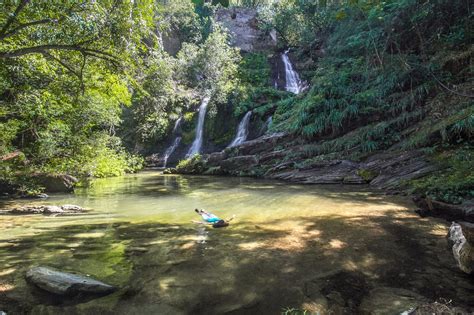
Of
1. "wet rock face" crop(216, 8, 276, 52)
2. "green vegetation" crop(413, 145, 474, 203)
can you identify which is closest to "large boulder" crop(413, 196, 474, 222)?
"green vegetation" crop(413, 145, 474, 203)

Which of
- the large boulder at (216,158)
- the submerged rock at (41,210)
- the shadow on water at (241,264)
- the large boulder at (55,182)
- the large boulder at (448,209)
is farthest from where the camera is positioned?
the large boulder at (216,158)

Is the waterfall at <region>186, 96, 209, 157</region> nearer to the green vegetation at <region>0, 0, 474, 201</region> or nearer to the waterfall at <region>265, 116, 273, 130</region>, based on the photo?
the green vegetation at <region>0, 0, 474, 201</region>

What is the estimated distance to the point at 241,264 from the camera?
405 cm

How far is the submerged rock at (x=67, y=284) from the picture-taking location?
326cm

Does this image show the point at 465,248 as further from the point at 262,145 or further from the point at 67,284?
the point at 262,145

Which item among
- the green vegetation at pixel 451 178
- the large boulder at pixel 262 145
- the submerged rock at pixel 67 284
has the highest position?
the large boulder at pixel 262 145

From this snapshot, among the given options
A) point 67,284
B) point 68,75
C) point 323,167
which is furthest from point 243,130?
point 67,284

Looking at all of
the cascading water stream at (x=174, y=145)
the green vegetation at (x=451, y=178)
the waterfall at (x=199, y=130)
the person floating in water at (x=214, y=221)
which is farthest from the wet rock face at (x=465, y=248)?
the cascading water stream at (x=174, y=145)

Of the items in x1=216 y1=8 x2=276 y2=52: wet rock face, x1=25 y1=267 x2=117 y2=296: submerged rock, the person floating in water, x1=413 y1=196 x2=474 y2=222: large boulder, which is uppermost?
x1=216 y1=8 x2=276 y2=52: wet rock face

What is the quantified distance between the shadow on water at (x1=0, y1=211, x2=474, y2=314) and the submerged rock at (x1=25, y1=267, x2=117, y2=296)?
0.35ft

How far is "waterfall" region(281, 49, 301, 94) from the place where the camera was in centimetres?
2784

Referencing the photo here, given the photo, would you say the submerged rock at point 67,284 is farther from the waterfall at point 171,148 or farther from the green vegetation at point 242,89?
the waterfall at point 171,148

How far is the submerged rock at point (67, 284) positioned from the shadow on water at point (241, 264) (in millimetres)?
106

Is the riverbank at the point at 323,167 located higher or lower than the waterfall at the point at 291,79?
lower
